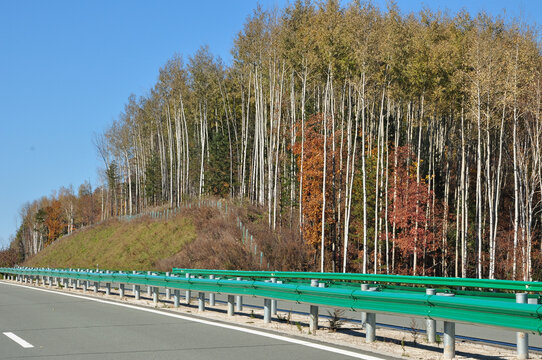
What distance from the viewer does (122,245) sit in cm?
5716

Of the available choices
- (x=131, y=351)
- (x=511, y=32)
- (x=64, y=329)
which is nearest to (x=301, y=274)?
(x=64, y=329)

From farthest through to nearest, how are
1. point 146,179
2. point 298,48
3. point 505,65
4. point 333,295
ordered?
point 146,179 → point 298,48 → point 505,65 → point 333,295

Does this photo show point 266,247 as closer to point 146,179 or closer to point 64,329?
point 64,329

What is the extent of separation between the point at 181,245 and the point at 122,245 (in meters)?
11.6

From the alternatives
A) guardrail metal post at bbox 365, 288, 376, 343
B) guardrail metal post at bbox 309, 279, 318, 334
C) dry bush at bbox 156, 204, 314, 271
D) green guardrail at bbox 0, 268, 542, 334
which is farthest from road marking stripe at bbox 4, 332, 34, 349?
dry bush at bbox 156, 204, 314, 271

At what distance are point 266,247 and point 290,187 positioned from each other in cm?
1332

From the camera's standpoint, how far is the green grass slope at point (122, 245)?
49.6m

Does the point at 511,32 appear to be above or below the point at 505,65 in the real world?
above

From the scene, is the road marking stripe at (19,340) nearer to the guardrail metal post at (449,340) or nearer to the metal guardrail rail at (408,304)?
the metal guardrail rail at (408,304)

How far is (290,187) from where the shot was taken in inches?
1879

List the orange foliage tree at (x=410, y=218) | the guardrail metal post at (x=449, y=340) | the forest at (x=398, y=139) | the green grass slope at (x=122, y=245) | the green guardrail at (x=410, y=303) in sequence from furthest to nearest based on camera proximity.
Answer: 1. the green grass slope at (x=122, y=245)
2. the orange foliage tree at (x=410, y=218)
3. the forest at (x=398, y=139)
4. the guardrail metal post at (x=449, y=340)
5. the green guardrail at (x=410, y=303)

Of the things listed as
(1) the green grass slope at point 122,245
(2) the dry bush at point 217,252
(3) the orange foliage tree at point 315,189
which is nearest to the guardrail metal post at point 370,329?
(2) the dry bush at point 217,252

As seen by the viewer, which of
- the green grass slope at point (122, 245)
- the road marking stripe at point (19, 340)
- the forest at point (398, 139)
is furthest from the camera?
the green grass slope at point (122, 245)

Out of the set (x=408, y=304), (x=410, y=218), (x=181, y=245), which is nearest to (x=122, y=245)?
(x=181, y=245)
